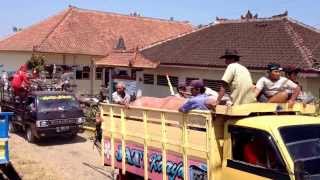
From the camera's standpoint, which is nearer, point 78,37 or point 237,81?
point 237,81

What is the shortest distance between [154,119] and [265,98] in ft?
5.62

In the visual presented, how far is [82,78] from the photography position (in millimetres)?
35344

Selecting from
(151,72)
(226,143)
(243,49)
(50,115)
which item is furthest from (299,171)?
(151,72)

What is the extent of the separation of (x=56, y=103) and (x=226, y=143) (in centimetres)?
1112

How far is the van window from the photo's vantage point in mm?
5891

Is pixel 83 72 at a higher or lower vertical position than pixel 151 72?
lower

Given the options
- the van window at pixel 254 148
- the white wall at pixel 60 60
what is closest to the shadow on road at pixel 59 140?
the van window at pixel 254 148

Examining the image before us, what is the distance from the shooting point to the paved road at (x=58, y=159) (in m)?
11.9

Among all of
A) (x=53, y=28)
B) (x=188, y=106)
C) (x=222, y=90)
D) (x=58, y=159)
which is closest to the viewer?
(x=222, y=90)

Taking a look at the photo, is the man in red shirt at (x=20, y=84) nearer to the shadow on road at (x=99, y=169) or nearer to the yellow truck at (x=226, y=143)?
the shadow on road at (x=99, y=169)

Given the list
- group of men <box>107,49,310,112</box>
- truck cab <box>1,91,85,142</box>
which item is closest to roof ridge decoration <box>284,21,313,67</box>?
truck cab <box>1,91,85,142</box>

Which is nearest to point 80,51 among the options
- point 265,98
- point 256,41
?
point 256,41

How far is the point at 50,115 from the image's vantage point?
53.6 feet

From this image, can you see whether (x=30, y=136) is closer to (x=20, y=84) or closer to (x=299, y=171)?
(x=20, y=84)
